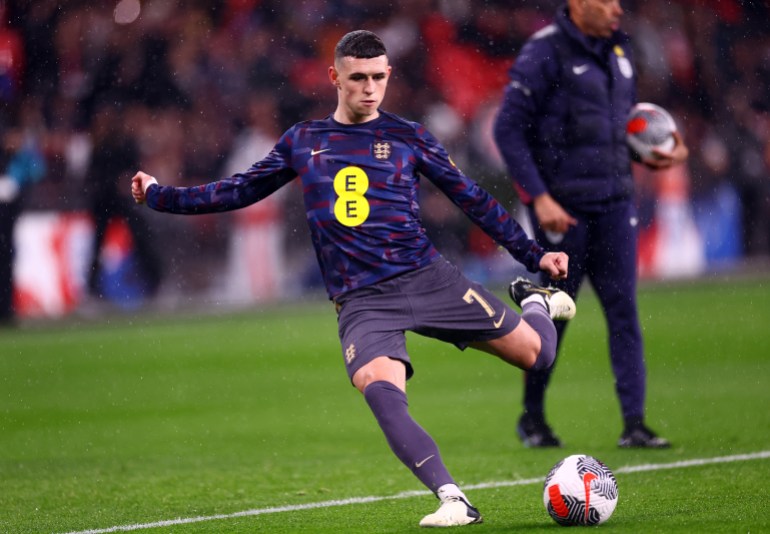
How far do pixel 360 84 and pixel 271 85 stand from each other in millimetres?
13693

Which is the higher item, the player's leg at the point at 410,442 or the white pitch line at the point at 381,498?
the player's leg at the point at 410,442

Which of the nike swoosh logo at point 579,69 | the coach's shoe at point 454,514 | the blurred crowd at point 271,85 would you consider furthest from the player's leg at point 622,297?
the blurred crowd at point 271,85

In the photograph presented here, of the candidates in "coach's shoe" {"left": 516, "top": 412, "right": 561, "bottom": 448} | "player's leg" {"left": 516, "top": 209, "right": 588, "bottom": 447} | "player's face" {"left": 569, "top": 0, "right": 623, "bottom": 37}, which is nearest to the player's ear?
"player's leg" {"left": 516, "top": 209, "right": 588, "bottom": 447}

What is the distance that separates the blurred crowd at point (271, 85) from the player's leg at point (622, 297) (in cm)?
1016

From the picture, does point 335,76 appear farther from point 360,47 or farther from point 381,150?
point 381,150

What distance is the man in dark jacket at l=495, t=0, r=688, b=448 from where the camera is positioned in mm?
7629

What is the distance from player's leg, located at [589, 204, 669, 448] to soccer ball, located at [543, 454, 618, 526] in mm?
2368

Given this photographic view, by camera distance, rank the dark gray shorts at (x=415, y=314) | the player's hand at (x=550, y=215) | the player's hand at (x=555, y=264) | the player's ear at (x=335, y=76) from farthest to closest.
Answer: the player's hand at (x=550, y=215)
the player's hand at (x=555, y=264)
the player's ear at (x=335, y=76)
the dark gray shorts at (x=415, y=314)

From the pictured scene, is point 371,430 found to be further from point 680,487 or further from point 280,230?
point 280,230

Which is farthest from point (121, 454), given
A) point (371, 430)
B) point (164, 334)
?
point (164, 334)

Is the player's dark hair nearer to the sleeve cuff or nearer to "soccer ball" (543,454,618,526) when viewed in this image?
the sleeve cuff

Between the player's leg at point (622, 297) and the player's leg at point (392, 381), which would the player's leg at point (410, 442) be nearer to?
the player's leg at point (392, 381)

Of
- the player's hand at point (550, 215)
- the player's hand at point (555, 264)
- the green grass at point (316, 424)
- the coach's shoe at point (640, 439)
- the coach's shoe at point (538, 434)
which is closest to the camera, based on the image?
the player's hand at point (555, 264)

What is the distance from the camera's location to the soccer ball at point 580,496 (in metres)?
5.22
